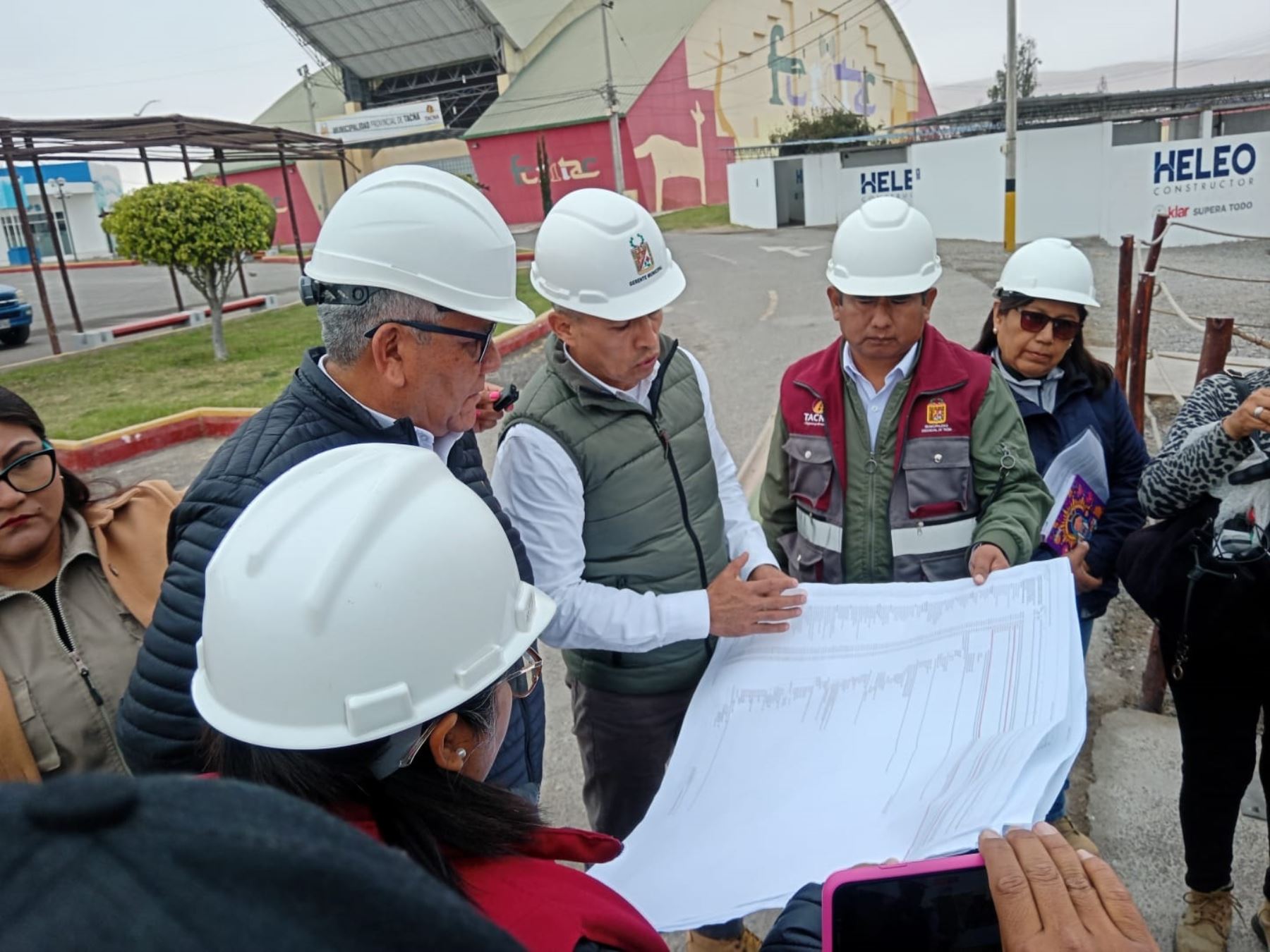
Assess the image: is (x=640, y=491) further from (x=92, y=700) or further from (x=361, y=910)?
(x=361, y=910)

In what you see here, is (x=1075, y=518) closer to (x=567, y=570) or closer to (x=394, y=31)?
(x=567, y=570)

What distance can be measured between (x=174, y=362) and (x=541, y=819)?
12.6 meters

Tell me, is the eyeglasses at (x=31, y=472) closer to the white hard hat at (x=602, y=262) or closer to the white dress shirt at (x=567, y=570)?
the white dress shirt at (x=567, y=570)

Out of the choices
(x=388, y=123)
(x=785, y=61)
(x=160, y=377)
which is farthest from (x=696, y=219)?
(x=160, y=377)

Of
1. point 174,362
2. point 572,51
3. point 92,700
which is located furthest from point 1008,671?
point 572,51

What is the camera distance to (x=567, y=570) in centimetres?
197

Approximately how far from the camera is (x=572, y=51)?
39125 mm

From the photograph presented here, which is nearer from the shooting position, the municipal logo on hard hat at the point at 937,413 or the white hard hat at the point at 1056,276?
the municipal logo on hard hat at the point at 937,413

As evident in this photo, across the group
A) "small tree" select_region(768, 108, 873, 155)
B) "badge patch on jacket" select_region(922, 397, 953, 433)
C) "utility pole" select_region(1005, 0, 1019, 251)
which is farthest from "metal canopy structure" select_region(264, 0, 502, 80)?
"badge patch on jacket" select_region(922, 397, 953, 433)

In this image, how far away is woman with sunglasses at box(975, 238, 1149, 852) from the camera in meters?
2.54

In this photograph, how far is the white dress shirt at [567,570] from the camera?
1.96 meters

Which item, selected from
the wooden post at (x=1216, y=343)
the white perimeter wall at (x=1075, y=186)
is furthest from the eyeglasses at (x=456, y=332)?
the white perimeter wall at (x=1075, y=186)

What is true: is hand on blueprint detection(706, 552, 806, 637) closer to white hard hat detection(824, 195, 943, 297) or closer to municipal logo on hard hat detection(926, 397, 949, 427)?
municipal logo on hard hat detection(926, 397, 949, 427)

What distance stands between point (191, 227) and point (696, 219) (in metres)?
23.8
